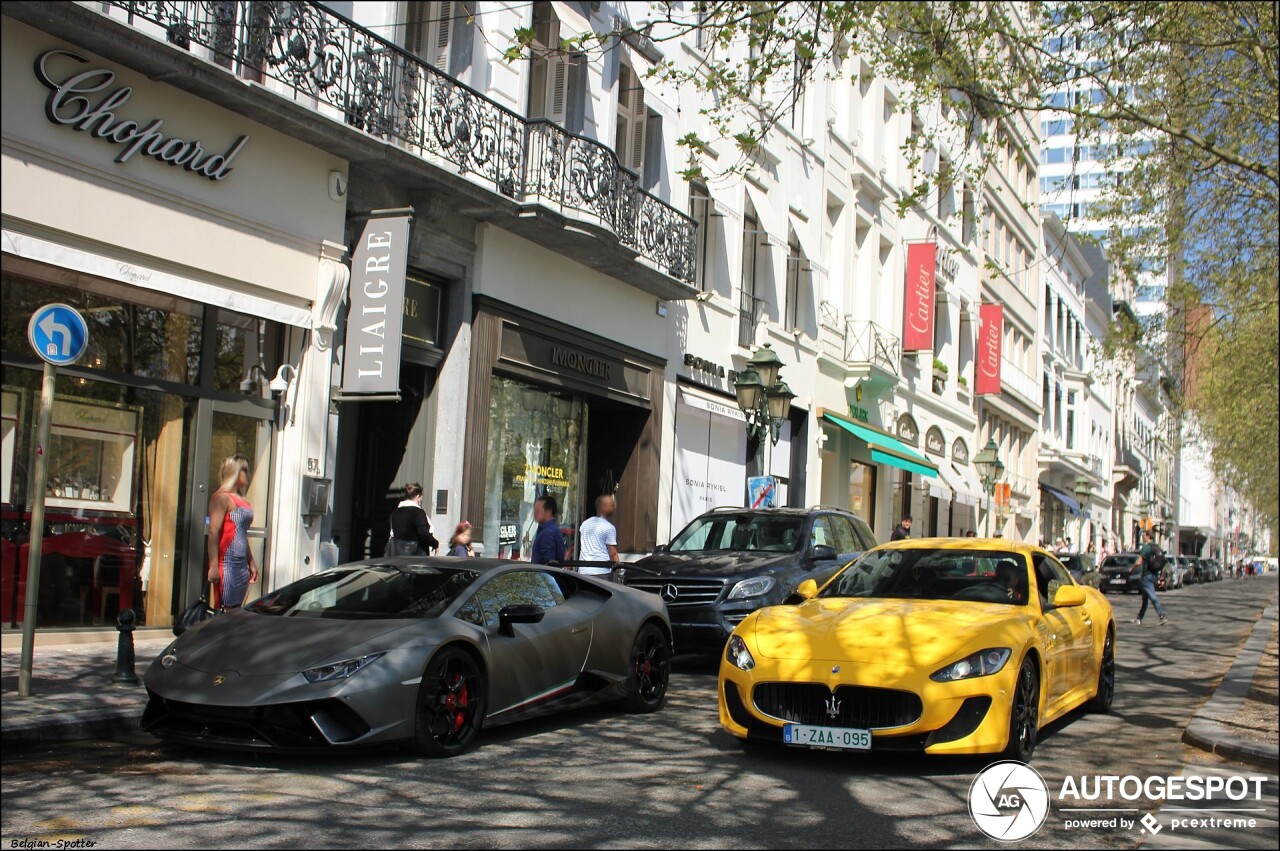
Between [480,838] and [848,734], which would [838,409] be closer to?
[848,734]

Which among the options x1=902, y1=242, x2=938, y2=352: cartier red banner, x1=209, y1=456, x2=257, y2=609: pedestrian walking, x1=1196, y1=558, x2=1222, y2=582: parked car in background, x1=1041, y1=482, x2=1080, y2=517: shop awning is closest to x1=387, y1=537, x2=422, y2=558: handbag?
x1=209, y1=456, x2=257, y2=609: pedestrian walking

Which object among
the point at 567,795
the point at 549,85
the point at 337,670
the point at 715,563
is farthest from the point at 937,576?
the point at 549,85

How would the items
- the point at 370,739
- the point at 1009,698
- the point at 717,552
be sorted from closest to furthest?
the point at 370,739, the point at 1009,698, the point at 717,552

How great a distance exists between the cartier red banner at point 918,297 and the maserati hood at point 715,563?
19.8 m

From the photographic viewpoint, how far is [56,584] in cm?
1128

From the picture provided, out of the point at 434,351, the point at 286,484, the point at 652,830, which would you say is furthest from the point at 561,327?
the point at 652,830

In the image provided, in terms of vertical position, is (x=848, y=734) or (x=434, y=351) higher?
(x=434, y=351)

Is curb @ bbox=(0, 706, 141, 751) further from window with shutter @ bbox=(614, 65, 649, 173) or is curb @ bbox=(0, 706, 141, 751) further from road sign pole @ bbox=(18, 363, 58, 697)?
window with shutter @ bbox=(614, 65, 649, 173)

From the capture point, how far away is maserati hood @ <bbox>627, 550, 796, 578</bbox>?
1259 centimetres

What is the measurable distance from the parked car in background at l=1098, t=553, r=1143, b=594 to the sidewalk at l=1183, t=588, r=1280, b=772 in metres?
31.0

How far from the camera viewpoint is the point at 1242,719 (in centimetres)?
987

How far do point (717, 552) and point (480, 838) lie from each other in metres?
8.09

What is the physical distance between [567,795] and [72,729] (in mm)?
3387

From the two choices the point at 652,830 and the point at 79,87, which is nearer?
the point at 652,830
